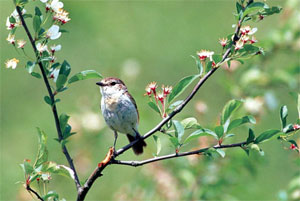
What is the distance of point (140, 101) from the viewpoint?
16.4ft

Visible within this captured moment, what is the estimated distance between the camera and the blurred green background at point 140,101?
13.1ft

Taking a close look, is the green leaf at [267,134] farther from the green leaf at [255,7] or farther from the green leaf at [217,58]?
the green leaf at [255,7]

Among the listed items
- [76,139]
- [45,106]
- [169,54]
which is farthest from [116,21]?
[76,139]

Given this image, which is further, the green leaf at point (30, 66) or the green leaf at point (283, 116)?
the green leaf at point (283, 116)

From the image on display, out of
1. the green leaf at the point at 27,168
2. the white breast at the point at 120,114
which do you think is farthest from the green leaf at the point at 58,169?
the white breast at the point at 120,114

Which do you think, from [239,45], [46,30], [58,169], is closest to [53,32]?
[46,30]

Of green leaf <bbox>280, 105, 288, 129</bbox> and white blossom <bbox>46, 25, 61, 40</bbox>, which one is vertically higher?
white blossom <bbox>46, 25, 61, 40</bbox>

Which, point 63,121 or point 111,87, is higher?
point 63,121

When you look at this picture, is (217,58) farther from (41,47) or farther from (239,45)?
(41,47)

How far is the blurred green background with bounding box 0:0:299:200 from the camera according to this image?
13.1ft

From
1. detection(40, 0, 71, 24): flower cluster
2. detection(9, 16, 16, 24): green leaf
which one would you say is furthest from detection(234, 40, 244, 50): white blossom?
detection(9, 16, 16, 24): green leaf

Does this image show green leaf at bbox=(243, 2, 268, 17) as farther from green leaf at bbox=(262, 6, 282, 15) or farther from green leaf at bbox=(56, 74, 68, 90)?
green leaf at bbox=(56, 74, 68, 90)

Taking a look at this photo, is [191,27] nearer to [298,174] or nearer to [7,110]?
[7,110]

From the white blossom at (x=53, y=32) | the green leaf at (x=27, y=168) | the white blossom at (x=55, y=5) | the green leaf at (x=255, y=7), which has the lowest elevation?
the green leaf at (x=27, y=168)
